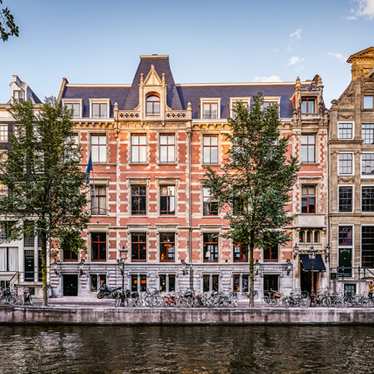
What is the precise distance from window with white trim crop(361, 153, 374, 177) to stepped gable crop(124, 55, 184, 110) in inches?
607

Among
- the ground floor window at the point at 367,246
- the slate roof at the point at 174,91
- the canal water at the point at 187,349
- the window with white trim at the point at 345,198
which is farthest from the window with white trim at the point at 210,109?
the canal water at the point at 187,349

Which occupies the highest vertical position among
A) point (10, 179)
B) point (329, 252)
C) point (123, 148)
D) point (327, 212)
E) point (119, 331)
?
point (123, 148)

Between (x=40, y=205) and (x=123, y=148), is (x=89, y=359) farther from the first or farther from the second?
(x=123, y=148)

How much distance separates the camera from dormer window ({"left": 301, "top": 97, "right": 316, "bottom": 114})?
127 ft

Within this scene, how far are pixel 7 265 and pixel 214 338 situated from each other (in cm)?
2109

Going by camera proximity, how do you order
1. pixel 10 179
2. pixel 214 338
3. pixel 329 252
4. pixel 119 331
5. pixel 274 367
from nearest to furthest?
pixel 274 367
pixel 214 338
pixel 119 331
pixel 10 179
pixel 329 252

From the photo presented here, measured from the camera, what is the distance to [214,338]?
2534 centimetres

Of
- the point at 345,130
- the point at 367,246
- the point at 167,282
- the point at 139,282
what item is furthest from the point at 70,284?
the point at 345,130

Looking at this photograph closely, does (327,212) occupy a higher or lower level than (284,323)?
higher

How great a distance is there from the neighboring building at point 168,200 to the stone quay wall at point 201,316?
9267 millimetres

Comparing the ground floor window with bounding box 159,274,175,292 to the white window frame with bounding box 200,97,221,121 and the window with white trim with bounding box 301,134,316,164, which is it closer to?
the white window frame with bounding box 200,97,221,121

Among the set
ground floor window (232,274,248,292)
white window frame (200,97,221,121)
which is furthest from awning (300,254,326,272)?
white window frame (200,97,221,121)

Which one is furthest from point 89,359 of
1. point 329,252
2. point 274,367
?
point 329,252

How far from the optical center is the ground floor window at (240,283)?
38.2 metres
